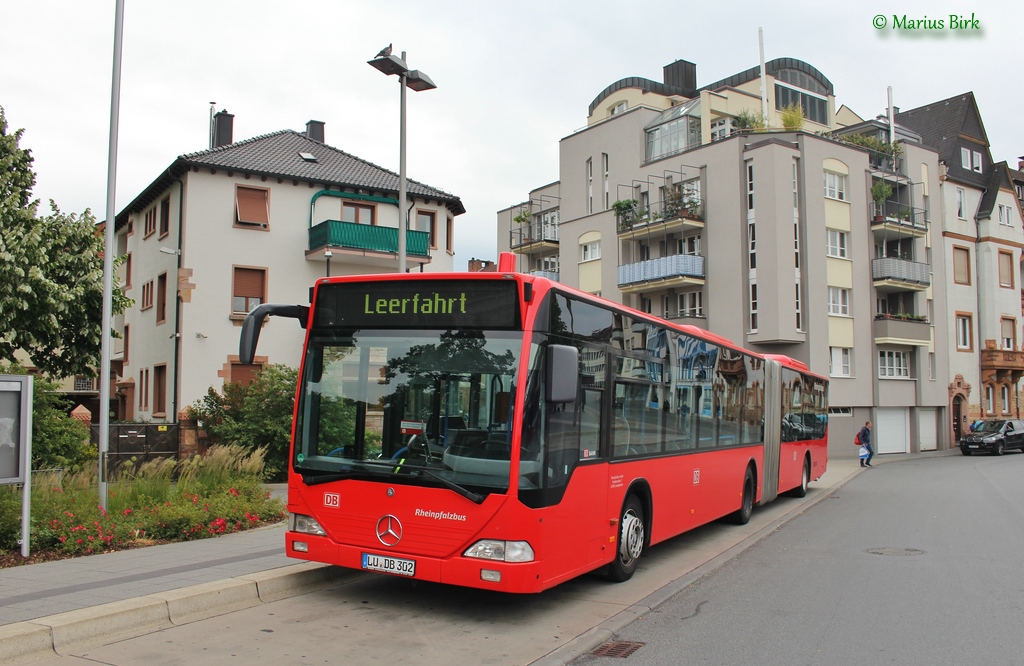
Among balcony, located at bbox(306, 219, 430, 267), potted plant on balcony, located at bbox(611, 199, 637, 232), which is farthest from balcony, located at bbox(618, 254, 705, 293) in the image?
balcony, located at bbox(306, 219, 430, 267)

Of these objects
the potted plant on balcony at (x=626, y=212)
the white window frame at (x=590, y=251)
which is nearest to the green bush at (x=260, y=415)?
the potted plant on balcony at (x=626, y=212)

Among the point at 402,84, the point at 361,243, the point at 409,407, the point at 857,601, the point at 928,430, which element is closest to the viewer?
the point at 409,407

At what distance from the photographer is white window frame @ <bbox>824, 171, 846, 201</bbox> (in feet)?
136

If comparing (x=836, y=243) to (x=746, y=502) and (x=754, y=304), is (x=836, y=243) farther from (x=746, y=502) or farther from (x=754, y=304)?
(x=746, y=502)

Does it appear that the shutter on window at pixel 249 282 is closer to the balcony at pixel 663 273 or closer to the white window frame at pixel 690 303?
the balcony at pixel 663 273

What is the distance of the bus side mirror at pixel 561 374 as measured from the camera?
6984 millimetres

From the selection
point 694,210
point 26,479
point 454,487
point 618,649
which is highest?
point 694,210

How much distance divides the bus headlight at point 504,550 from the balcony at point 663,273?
35.8 metres

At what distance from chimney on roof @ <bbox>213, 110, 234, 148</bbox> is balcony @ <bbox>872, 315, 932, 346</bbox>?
31.2m

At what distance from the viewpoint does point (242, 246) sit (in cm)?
2817

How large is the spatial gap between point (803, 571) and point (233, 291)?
73.0 ft

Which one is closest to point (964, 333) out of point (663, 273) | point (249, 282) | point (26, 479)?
point (663, 273)

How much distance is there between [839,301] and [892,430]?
25.1ft

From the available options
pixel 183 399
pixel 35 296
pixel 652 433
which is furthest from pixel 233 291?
pixel 652 433
